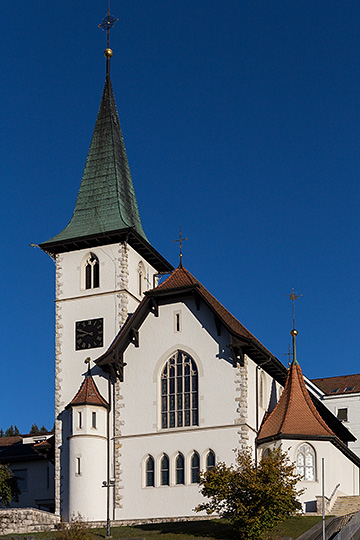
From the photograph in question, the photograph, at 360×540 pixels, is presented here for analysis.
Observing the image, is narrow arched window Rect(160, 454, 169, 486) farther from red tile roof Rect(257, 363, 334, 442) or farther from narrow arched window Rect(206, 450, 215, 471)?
red tile roof Rect(257, 363, 334, 442)

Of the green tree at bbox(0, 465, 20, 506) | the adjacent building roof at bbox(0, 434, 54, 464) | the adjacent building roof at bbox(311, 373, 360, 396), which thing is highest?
the adjacent building roof at bbox(311, 373, 360, 396)

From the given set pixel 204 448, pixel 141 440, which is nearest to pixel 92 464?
pixel 141 440

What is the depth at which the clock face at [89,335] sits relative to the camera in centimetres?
5238

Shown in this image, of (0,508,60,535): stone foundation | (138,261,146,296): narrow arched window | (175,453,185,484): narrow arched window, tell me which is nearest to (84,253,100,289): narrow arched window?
(138,261,146,296): narrow arched window

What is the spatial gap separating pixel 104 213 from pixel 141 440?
46.0 feet

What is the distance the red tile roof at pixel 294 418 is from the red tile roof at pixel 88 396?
332 inches

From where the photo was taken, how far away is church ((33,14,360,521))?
46875mm

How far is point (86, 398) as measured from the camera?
49.2 metres

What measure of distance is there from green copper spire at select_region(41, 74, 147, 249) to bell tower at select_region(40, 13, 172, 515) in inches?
2.2

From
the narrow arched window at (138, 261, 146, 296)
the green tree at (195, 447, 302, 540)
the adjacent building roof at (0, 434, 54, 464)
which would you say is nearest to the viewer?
the green tree at (195, 447, 302, 540)

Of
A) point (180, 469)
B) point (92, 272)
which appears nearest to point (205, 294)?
point (92, 272)

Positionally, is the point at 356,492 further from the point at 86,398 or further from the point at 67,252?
the point at 67,252

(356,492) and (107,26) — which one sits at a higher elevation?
(107,26)

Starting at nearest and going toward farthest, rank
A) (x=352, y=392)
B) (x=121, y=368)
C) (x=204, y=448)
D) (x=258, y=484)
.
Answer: (x=258, y=484), (x=204, y=448), (x=121, y=368), (x=352, y=392)
